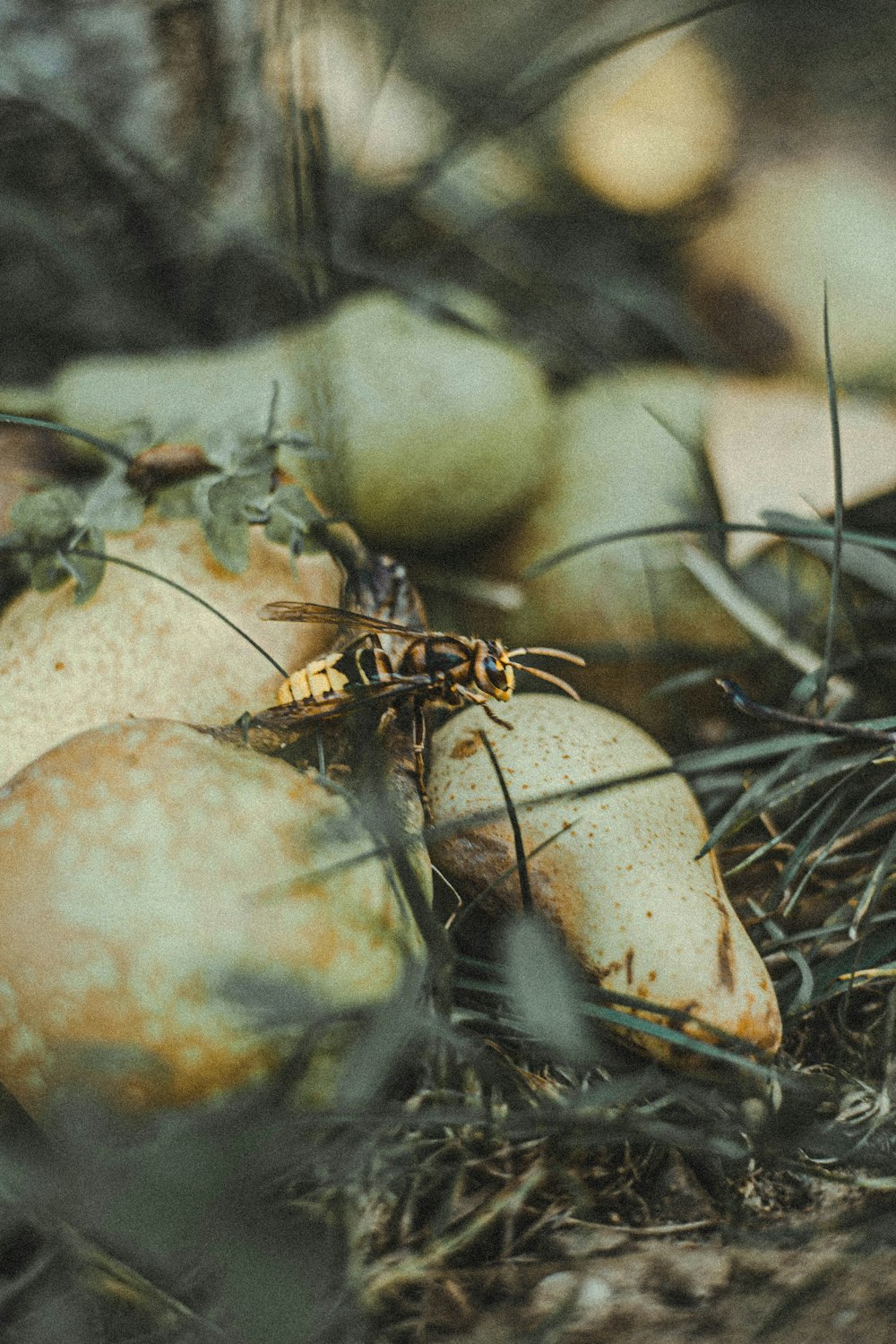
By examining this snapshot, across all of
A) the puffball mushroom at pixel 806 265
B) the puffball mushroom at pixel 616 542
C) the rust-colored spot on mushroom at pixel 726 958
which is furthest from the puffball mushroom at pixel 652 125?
the rust-colored spot on mushroom at pixel 726 958

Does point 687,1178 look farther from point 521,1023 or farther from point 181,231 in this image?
point 181,231

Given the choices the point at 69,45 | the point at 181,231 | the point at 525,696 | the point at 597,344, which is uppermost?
the point at 69,45

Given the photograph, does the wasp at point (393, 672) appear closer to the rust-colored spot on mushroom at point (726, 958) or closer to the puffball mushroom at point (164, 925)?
the puffball mushroom at point (164, 925)

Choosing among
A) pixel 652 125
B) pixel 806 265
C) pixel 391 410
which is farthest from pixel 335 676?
pixel 652 125

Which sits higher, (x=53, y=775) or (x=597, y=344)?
(x=597, y=344)

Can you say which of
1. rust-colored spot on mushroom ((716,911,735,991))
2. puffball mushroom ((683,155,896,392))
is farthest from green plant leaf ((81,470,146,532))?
puffball mushroom ((683,155,896,392))

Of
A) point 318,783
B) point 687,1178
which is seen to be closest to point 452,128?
point 318,783

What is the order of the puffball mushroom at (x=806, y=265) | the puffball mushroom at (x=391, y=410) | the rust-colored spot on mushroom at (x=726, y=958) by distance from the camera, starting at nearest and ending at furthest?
1. the rust-colored spot on mushroom at (x=726, y=958)
2. the puffball mushroom at (x=391, y=410)
3. the puffball mushroom at (x=806, y=265)
